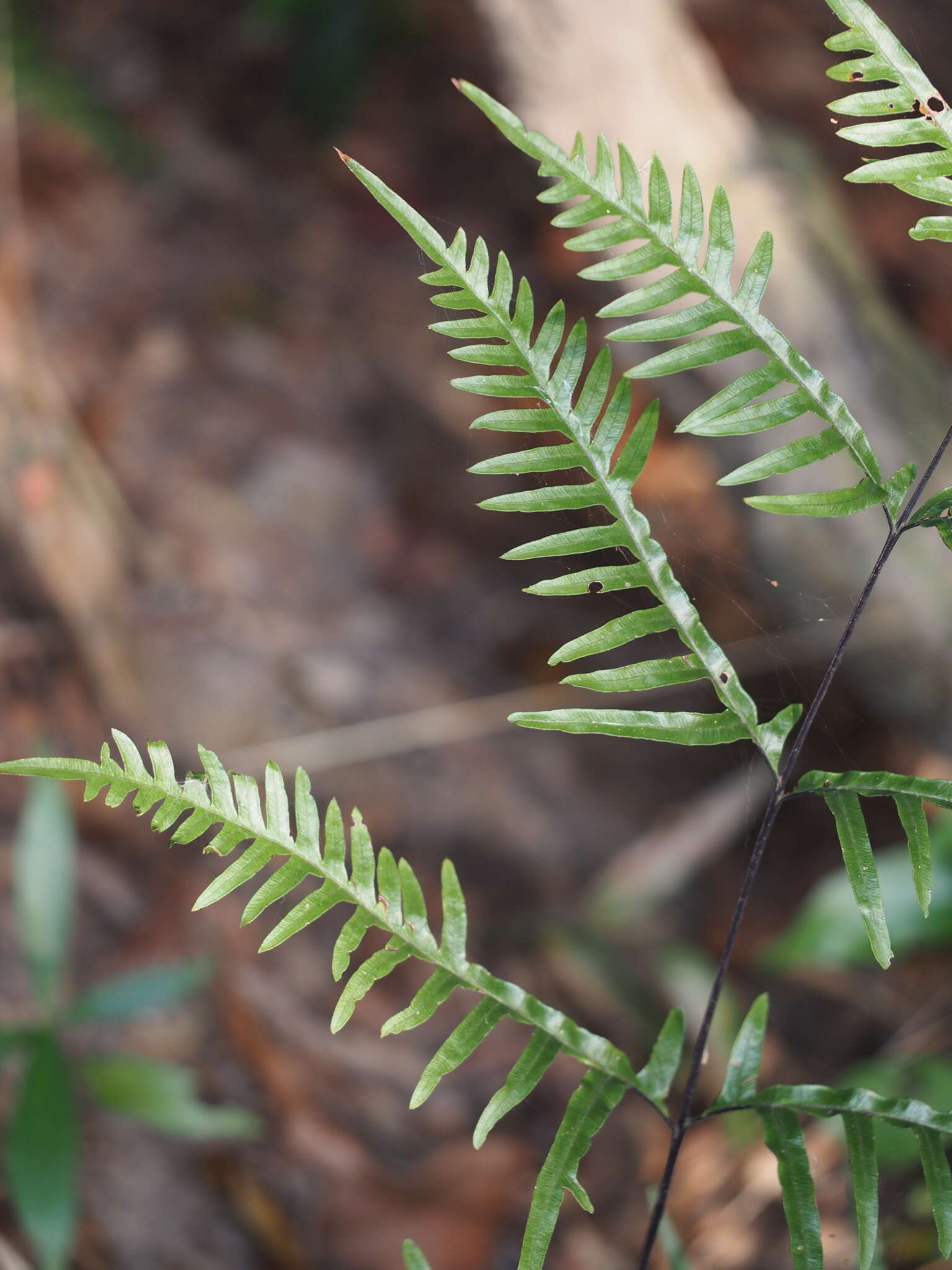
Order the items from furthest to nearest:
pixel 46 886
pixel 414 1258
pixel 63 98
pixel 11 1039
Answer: pixel 63 98 < pixel 46 886 < pixel 11 1039 < pixel 414 1258

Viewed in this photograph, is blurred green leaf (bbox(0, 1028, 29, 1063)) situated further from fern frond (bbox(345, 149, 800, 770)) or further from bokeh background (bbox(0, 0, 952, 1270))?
fern frond (bbox(345, 149, 800, 770))

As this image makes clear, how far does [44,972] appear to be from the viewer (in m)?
1.46

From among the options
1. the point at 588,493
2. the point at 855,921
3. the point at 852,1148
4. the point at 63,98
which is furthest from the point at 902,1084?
the point at 63,98

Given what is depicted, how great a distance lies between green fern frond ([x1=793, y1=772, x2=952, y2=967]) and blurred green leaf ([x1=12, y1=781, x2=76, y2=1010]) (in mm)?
1355

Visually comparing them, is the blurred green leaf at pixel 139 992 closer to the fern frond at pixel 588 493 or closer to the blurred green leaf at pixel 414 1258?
the blurred green leaf at pixel 414 1258

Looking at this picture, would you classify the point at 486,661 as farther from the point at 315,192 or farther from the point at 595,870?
the point at 315,192

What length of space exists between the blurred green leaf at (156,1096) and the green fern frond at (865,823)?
1.19 m

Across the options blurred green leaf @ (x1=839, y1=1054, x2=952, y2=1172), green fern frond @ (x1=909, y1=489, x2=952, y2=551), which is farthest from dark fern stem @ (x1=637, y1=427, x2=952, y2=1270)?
blurred green leaf @ (x1=839, y1=1054, x2=952, y2=1172)

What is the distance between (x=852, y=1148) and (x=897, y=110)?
55cm

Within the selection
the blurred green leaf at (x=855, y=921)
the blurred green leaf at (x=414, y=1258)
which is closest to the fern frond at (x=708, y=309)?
the blurred green leaf at (x=414, y=1258)

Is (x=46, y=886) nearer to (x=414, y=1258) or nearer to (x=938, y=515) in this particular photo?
(x=414, y=1258)

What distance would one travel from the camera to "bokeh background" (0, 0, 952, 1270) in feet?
5.06

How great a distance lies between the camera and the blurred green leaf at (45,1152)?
4.00ft

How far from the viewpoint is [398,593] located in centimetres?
231
